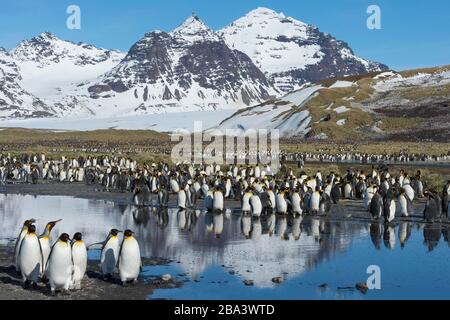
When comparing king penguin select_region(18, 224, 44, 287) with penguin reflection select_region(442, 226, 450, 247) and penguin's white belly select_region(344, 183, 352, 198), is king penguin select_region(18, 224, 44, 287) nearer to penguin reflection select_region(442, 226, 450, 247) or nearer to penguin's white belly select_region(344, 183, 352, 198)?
penguin reflection select_region(442, 226, 450, 247)

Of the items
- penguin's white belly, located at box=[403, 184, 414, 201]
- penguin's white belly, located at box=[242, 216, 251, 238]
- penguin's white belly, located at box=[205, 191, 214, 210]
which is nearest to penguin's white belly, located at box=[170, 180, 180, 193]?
penguin's white belly, located at box=[205, 191, 214, 210]

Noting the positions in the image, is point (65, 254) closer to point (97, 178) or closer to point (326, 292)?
point (326, 292)

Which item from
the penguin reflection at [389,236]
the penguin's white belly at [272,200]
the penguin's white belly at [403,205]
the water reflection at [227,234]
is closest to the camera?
the water reflection at [227,234]

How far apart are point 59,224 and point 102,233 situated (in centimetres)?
179

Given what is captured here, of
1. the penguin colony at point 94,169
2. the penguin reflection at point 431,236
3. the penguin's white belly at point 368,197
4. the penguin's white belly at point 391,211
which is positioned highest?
the penguin colony at point 94,169

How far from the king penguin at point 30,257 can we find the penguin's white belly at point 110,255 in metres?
1.01

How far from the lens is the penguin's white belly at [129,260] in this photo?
30.7 ft

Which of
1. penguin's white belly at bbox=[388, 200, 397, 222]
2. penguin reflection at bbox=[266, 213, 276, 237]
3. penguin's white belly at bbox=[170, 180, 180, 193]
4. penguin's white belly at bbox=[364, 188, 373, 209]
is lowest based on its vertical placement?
penguin reflection at bbox=[266, 213, 276, 237]

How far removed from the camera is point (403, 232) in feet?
48.7

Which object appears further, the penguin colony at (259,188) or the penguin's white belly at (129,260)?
the penguin colony at (259,188)

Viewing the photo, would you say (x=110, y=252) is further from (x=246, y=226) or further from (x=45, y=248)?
(x=246, y=226)

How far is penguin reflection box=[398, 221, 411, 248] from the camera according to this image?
1372 centimetres

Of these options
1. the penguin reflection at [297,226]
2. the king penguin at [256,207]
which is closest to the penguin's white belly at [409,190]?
the penguin reflection at [297,226]

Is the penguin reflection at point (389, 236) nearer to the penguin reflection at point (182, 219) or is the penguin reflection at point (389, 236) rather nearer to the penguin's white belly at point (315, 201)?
the penguin's white belly at point (315, 201)
